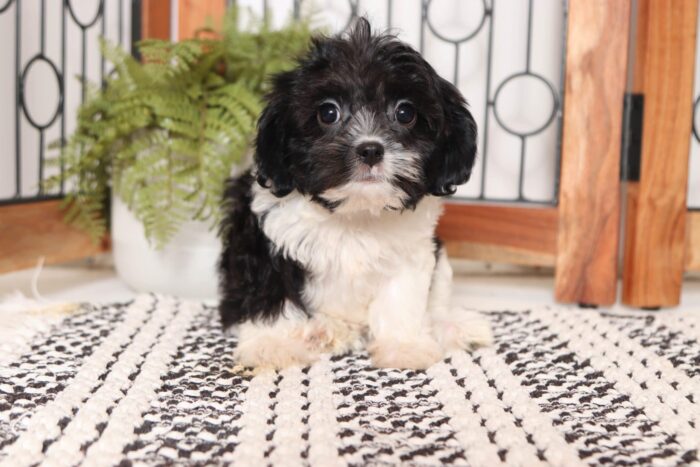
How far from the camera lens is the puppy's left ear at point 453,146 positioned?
2.22m

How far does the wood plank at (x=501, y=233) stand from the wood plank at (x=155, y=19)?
162cm

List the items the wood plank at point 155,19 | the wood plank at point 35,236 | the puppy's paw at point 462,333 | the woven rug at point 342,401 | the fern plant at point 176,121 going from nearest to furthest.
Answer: the woven rug at point 342,401, the puppy's paw at point 462,333, the fern plant at point 176,121, the wood plank at point 35,236, the wood plank at point 155,19

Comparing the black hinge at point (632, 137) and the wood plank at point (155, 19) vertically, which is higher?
the wood plank at point (155, 19)

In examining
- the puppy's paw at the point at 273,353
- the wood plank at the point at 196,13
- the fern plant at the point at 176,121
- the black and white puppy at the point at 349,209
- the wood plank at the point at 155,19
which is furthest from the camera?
the wood plank at the point at 155,19

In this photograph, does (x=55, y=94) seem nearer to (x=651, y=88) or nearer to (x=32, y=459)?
(x=32, y=459)

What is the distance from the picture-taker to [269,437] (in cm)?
162

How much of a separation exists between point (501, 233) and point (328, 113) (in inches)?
55.9

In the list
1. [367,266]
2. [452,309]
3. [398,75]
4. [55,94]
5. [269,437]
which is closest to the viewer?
[269,437]

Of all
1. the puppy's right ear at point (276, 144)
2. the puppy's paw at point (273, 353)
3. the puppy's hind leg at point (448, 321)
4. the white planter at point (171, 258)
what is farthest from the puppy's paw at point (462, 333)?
the white planter at point (171, 258)

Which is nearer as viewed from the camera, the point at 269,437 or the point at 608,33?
the point at 269,437

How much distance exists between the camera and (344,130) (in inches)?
80.8

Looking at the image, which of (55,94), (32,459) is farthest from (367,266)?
(55,94)

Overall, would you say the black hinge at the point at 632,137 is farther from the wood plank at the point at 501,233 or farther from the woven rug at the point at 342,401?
the woven rug at the point at 342,401

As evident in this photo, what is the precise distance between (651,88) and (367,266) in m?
1.46
